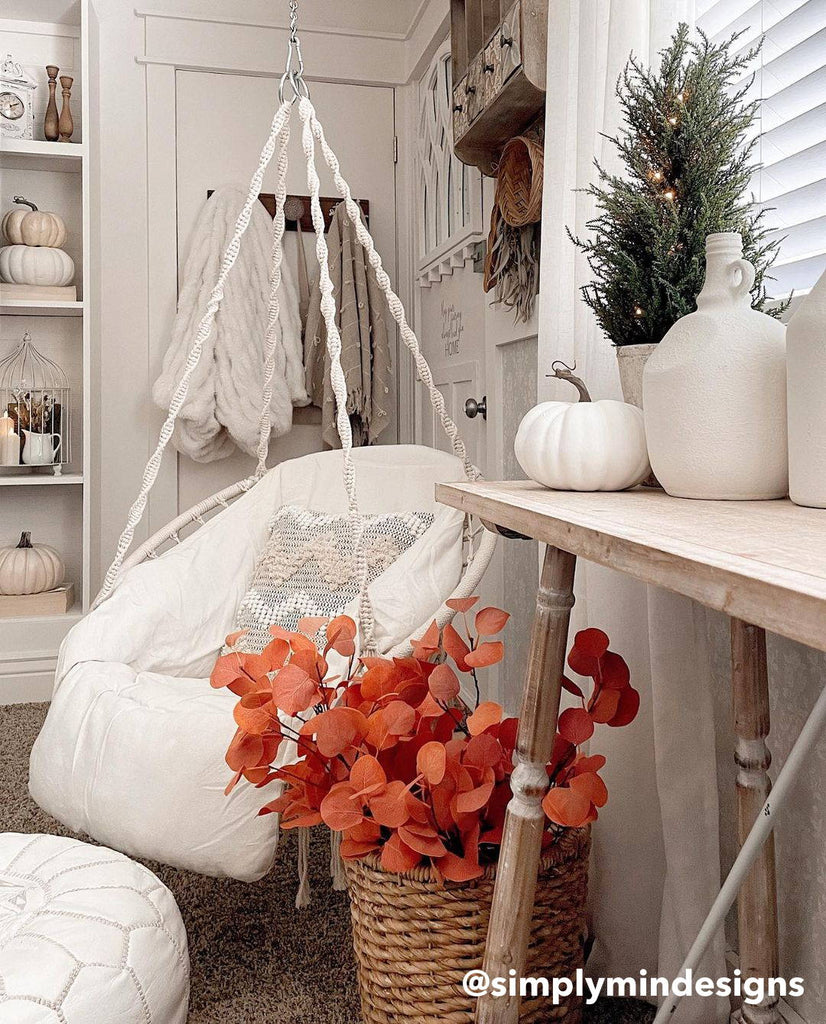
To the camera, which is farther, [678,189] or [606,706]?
[606,706]

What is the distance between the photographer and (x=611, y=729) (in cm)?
132

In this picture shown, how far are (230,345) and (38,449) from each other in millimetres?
745

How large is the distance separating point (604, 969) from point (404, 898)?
403 mm

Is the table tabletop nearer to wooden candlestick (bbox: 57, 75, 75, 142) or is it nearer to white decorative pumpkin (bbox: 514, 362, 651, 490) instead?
white decorative pumpkin (bbox: 514, 362, 651, 490)

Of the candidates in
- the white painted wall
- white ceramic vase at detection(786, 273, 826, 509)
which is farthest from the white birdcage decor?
white ceramic vase at detection(786, 273, 826, 509)

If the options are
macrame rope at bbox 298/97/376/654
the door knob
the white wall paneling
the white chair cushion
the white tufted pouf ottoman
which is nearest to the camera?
the white tufted pouf ottoman

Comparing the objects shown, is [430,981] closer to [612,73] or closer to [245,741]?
[245,741]

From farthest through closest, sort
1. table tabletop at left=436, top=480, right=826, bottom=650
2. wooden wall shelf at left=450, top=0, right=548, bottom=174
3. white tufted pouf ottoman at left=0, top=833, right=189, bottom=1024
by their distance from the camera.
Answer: wooden wall shelf at left=450, top=0, right=548, bottom=174, white tufted pouf ottoman at left=0, top=833, right=189, bottom=1024, table tabletop at left=436, top=480, right=826, bottom=650

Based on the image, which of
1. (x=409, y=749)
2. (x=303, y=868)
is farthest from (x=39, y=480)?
(x=409, y=749)

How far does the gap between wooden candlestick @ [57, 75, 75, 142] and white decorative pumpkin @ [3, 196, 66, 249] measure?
0.86 ft

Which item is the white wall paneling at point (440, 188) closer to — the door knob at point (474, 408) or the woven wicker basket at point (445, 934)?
the door knob at point (474, 408)

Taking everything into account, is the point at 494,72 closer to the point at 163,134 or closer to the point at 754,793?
the point at 754,793

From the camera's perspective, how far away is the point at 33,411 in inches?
118

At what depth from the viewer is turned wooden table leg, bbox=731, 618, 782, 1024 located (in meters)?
1.01
